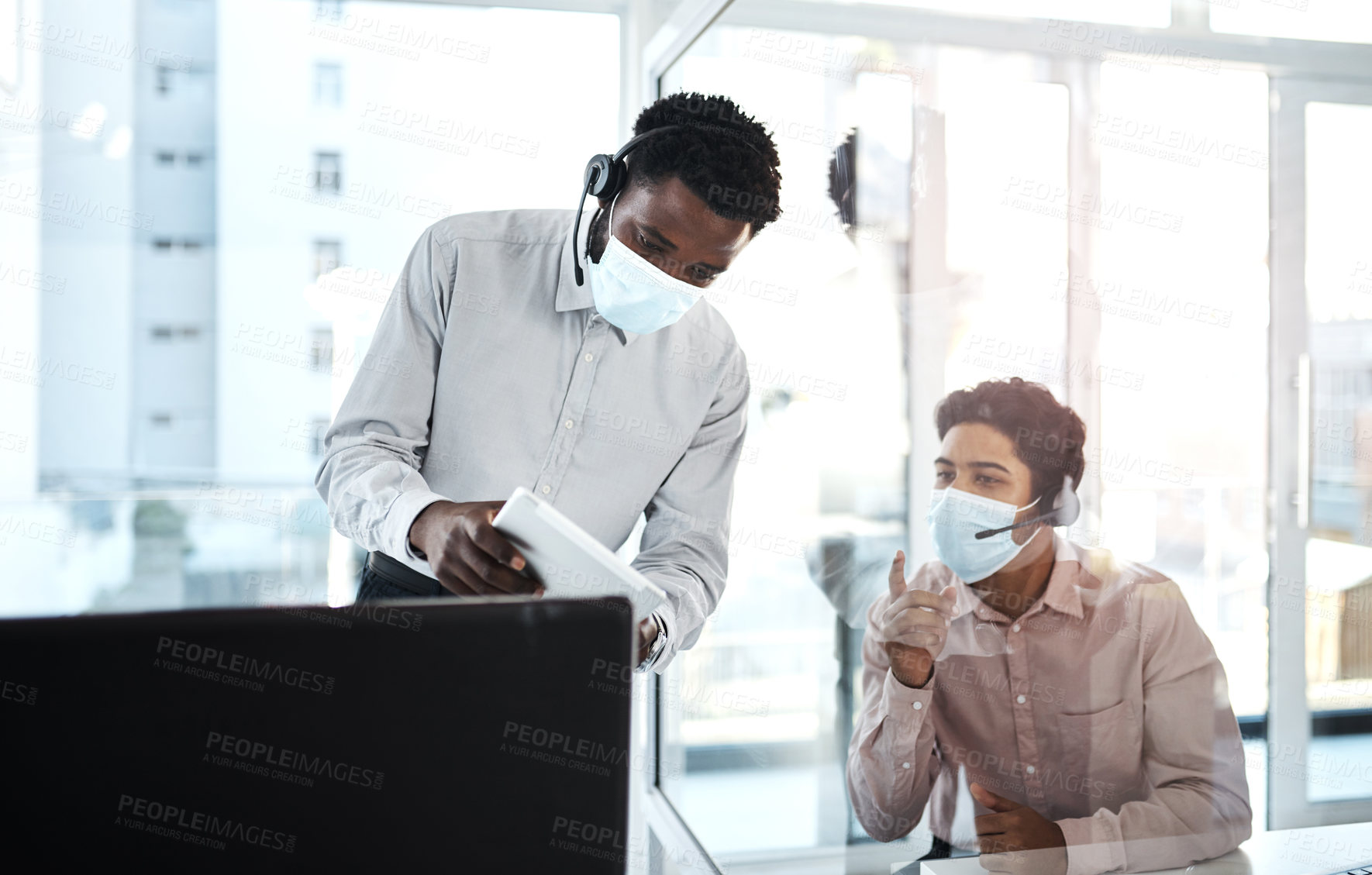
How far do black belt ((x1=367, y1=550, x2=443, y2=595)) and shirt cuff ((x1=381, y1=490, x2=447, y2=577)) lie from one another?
38 cm

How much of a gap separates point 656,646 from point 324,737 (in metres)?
0.71

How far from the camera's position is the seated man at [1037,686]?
3.78 ft

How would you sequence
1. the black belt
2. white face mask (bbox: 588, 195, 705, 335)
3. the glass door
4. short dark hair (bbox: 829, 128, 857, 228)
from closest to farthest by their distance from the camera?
the glass door → white face mask (bbox: 588, 195, 705, 335) → the black belt → short dark hair (bbox: 829, 128, 857, 228)

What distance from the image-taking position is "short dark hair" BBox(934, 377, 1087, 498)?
1.21 meters

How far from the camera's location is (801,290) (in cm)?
193

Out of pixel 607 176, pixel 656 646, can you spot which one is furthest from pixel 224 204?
pixel 656 646

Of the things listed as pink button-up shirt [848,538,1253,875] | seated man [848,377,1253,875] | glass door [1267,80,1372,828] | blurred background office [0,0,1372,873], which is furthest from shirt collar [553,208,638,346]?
glass door [1267,80,1372,828]

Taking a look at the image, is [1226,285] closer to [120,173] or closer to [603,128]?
[603,128]

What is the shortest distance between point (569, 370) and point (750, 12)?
1030mm

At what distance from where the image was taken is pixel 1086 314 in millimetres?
1188

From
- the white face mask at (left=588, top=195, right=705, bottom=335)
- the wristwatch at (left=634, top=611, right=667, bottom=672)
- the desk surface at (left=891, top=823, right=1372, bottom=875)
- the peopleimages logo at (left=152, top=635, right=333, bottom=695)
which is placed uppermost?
the white face mask at (left=588, top=195, right=705, bottom=335)

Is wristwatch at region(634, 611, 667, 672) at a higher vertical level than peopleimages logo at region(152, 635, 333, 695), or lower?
lower

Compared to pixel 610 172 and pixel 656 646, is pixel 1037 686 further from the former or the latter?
pixel 610 172

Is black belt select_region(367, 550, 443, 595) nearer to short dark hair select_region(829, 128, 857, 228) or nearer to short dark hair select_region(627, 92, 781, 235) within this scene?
short dark hair select_region(627, 92, 781, 235)
